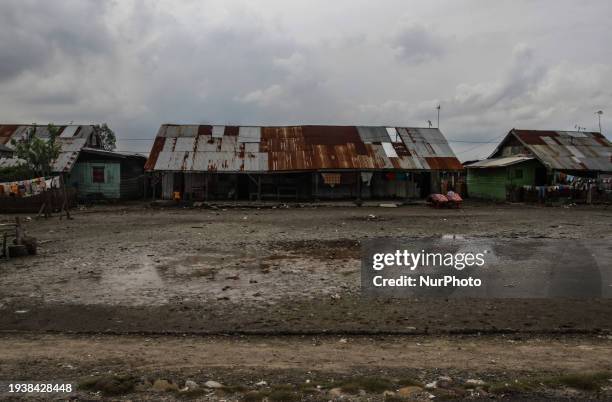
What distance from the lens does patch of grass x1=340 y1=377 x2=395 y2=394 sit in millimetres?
3889

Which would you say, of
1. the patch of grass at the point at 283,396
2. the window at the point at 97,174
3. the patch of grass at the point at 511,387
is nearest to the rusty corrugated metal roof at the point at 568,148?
the window at the point at 97,174

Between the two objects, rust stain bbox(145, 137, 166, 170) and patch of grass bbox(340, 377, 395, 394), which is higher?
rust stain bbox(145, 137, 166, 170)

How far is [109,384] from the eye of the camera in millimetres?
3910

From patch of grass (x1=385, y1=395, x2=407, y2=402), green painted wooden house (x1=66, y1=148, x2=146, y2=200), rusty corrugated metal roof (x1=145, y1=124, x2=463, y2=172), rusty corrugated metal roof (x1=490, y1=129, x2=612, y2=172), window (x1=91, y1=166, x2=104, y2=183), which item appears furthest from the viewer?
rusty corrugated metal roof (x1=490, y1=129, x2=612, y2=172)

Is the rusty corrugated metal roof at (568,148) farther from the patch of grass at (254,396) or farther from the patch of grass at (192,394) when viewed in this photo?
the patch of grass at (192,394)

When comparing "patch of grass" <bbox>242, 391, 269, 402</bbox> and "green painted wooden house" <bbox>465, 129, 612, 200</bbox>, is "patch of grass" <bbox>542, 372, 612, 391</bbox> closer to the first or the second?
"patch of grass" <bbox>242, 391, 269, 402</bbox>

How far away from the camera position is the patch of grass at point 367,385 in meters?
3.89

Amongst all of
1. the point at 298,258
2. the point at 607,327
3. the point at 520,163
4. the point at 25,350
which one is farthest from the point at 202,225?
the point at 520,163

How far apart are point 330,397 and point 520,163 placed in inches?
1199

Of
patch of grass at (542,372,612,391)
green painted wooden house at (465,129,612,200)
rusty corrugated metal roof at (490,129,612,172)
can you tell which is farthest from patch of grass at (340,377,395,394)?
rusty corrugated metal roof at (490,129,612,172)

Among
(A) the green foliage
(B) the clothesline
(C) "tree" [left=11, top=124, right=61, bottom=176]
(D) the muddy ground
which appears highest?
(C) "tree" [left=11, top=124, right=61, bottom=176]

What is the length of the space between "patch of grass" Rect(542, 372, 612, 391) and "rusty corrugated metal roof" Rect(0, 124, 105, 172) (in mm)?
28146

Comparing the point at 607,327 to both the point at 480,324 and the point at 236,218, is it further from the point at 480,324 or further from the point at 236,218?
the point at 236,218

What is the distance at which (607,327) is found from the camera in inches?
230
